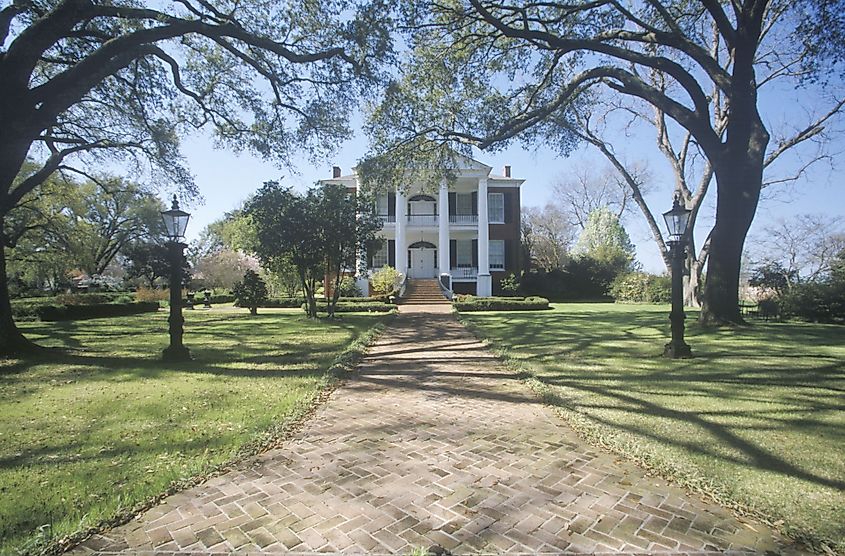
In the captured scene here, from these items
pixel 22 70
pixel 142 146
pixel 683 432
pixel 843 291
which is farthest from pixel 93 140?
pixel 843 291

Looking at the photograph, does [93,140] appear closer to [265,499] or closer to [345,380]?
[345,380]

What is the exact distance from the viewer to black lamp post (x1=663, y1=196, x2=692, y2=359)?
8414mm

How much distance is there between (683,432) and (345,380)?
461cm

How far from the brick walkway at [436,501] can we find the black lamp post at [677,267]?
504 cm

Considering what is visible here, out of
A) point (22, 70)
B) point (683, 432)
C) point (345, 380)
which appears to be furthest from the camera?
point (22, 70)

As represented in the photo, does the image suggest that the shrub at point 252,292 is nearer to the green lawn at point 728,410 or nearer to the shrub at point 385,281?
the shrub at point 385,281

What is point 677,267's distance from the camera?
863 centimetres

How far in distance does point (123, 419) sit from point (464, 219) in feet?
Result: 88.7

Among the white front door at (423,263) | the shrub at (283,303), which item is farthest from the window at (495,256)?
the shrub at (283,303)

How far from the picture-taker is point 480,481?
3404mm

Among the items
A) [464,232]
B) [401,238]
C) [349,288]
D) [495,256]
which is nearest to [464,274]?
[495,256]

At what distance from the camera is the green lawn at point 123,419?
315cm

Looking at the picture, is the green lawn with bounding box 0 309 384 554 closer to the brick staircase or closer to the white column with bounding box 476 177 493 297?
the brick staircase

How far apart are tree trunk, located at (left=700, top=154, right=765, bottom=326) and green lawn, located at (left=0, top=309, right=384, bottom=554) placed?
1041 cm
